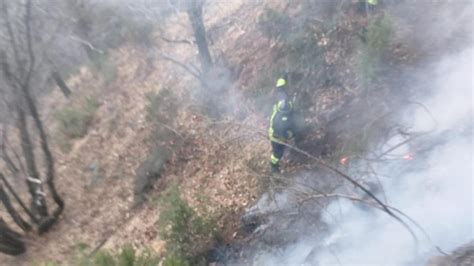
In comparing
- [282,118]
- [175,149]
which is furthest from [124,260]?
[175,149]

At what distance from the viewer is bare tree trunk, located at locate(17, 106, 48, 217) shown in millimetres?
11102

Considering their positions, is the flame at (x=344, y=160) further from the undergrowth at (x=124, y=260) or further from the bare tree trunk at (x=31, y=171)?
the bare tree trunk at (x=31, y=171)

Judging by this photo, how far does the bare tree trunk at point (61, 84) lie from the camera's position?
16.7 m

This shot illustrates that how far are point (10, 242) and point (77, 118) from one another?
179 inches

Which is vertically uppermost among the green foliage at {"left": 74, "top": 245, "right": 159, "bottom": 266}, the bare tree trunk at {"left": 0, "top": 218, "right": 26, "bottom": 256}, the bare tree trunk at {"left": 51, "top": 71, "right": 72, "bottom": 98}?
the bare tree trunk at {"left": 51, "top": 71, "right": 72, "bottom": 98}

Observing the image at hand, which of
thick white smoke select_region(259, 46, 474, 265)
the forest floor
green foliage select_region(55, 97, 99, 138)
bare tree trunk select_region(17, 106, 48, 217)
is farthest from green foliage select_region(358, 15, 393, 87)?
green foliage select_region(55, 97, 99, 138)

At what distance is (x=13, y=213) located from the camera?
11.5 metres

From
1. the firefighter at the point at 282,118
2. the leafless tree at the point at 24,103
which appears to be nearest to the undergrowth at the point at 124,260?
the firefighter at the point at 282,118

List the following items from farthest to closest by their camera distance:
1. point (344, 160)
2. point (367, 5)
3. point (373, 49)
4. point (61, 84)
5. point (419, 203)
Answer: point (61, 84) → point (367, 5) → point (373, 49) → point (344, 160) → point (419, 203)

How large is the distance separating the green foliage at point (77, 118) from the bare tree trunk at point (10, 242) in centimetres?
387

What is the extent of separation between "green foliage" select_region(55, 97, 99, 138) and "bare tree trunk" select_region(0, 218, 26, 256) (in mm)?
3872

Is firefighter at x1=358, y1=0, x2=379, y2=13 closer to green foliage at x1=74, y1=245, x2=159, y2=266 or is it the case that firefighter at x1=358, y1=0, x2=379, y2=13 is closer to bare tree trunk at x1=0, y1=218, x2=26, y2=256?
green foliage at x1=74, y1=245, x2=159, y2=266

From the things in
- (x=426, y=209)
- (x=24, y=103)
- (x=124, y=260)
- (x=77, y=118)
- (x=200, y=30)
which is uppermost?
(x=200, y=30)

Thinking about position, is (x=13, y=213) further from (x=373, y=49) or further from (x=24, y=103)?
(x=373, y=49)
